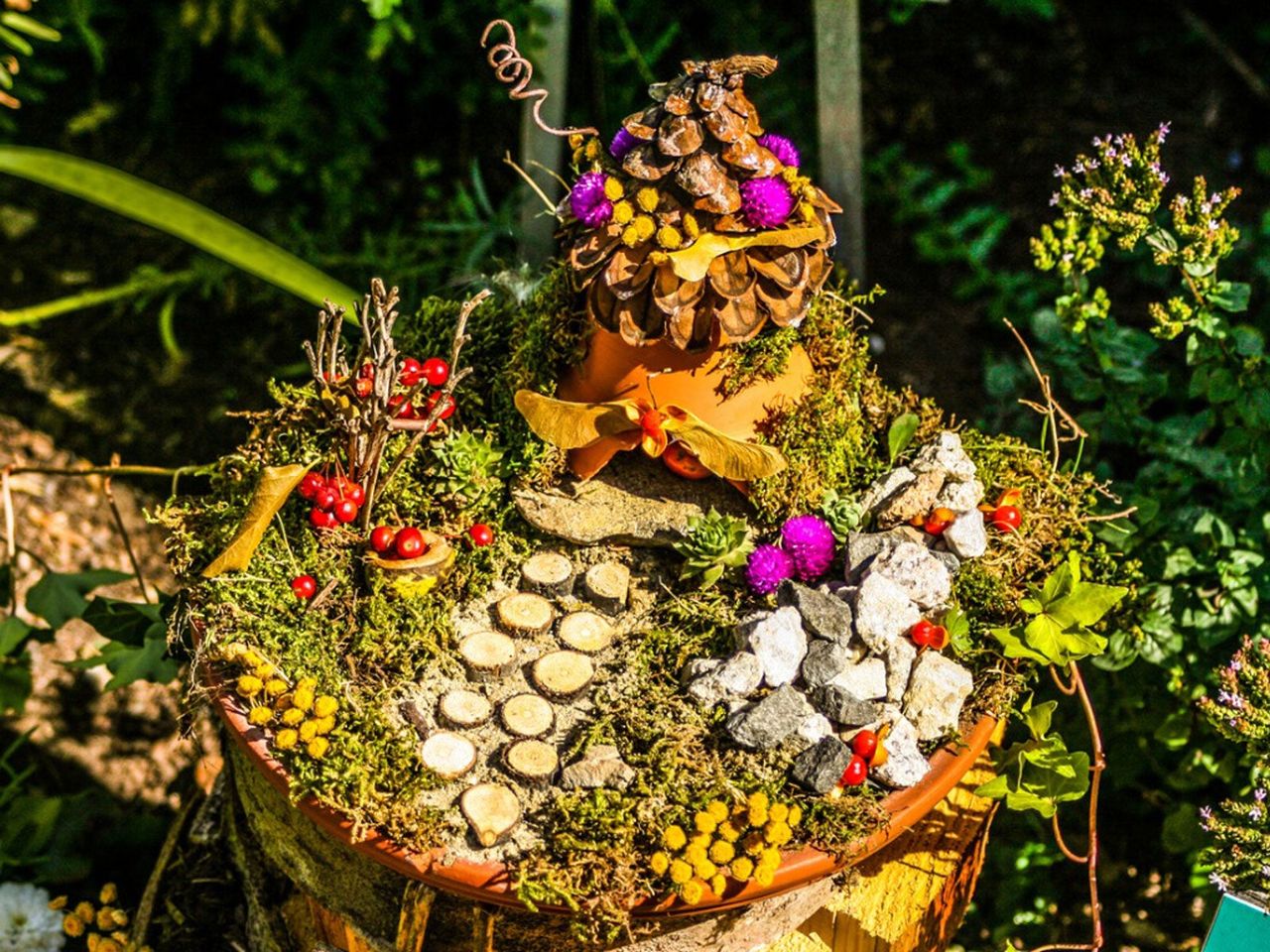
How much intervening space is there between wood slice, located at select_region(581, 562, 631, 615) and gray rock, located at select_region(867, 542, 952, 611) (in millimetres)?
344

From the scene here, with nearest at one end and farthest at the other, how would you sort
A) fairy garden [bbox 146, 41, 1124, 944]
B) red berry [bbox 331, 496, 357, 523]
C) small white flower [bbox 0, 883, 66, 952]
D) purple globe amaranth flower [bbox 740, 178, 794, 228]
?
1. fairy garden [bbox 146, 41, 1124, 944]
2. purple globe amaranth flower [bbox 740, 178, 794, 228]
3. red berry [bbox 331, 496, 357, 523]
4. small white flower [bbox 0, 883, 66, 952]

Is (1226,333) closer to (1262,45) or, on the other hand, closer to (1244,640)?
(1244,640)

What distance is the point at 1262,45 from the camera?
3.72 m

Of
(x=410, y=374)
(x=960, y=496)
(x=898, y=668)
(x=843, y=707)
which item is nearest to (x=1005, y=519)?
(x=960, y=496)

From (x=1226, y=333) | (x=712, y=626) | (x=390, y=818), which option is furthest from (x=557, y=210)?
(x=1226, y=333)

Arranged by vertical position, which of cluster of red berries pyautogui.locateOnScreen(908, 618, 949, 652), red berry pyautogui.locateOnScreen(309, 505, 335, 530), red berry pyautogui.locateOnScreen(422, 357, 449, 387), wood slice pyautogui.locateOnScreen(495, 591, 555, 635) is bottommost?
wood slice pyautogui.locateOnScreen(495, 591, 555, 635)

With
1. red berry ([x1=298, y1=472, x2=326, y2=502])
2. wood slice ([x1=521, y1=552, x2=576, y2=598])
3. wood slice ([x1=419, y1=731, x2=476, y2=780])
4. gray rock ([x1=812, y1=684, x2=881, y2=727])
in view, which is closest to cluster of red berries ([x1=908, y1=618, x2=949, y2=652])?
gray rock ([x1=812, y1=684, x2=881, y2=727])

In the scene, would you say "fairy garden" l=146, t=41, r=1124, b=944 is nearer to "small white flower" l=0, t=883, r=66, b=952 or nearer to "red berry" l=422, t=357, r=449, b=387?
"red berry" l=422, t=357, r=449, b=387

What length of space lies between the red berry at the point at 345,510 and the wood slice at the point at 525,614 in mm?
240

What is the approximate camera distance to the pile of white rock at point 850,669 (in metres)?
1.61

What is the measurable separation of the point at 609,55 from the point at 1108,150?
1590mm

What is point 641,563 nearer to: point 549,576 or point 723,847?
point 549,576

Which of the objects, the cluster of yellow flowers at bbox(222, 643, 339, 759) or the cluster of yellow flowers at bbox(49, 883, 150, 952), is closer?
the cluster of yellow flowers at bbox(222, 643, 339, 759)

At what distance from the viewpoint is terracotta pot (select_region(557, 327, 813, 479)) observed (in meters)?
1.80
